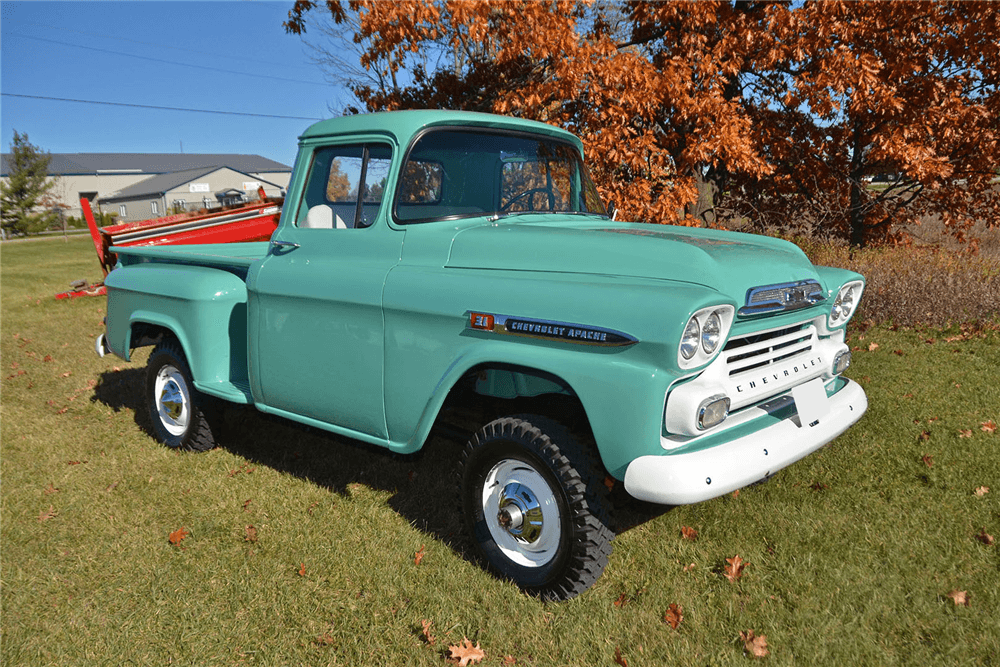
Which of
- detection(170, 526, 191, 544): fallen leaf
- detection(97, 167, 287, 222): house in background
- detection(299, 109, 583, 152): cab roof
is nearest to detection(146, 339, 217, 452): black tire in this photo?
detection(170, 526, 191, 544): fallen leaf

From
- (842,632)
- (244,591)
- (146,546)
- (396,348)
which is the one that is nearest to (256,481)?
(146,546)

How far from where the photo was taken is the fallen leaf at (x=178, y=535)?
12.7 feet

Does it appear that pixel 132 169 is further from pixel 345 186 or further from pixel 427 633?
pixel 427 633

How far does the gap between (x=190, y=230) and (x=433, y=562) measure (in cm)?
711

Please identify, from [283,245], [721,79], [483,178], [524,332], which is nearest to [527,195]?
[483,178]

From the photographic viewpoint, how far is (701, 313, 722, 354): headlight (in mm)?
2723

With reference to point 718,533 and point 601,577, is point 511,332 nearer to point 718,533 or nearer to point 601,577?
point 601,577

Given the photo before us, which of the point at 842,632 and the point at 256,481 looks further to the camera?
the point at 256,481

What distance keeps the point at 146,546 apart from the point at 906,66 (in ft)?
31.3

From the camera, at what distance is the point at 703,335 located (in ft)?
8.91

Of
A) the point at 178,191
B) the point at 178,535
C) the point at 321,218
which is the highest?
the point at 178,191

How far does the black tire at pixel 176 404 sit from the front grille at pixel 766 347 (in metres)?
3.69

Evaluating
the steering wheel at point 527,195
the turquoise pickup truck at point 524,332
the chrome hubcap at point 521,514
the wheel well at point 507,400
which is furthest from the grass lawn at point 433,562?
the steering wheel at point 527,195

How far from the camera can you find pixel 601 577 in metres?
3.39
